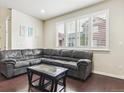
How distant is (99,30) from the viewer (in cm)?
372

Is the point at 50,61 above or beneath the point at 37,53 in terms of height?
beneath

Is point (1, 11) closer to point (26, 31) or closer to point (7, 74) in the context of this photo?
point (26, 31)

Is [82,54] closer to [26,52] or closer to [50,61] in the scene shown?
[50,61]

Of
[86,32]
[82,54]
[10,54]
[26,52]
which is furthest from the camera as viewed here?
[26,52]

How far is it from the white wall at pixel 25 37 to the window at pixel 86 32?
139 cm

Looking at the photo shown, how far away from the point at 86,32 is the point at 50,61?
197 centimetres

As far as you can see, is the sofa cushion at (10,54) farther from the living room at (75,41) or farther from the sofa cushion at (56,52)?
the sofa cushion at (56,52)

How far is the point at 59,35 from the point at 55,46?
66 cm

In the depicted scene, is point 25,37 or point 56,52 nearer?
point 56,52

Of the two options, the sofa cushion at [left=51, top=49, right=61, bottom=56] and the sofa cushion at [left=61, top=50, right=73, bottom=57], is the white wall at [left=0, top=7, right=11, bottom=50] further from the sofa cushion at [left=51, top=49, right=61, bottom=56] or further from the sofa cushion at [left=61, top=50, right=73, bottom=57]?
the sofa cushion at [left=61, top=50, right=73, bottom=57]

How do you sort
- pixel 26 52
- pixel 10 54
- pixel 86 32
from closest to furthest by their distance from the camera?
1. pixel 10 54
2. pixel 86 32
3. pixel 26 52

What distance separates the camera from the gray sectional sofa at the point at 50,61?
10.0 ft

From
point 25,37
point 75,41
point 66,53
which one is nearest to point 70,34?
point 75,41

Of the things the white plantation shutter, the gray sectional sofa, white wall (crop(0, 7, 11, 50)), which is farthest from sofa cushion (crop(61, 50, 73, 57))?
white wall (crop(0, 7, 11, 50))
